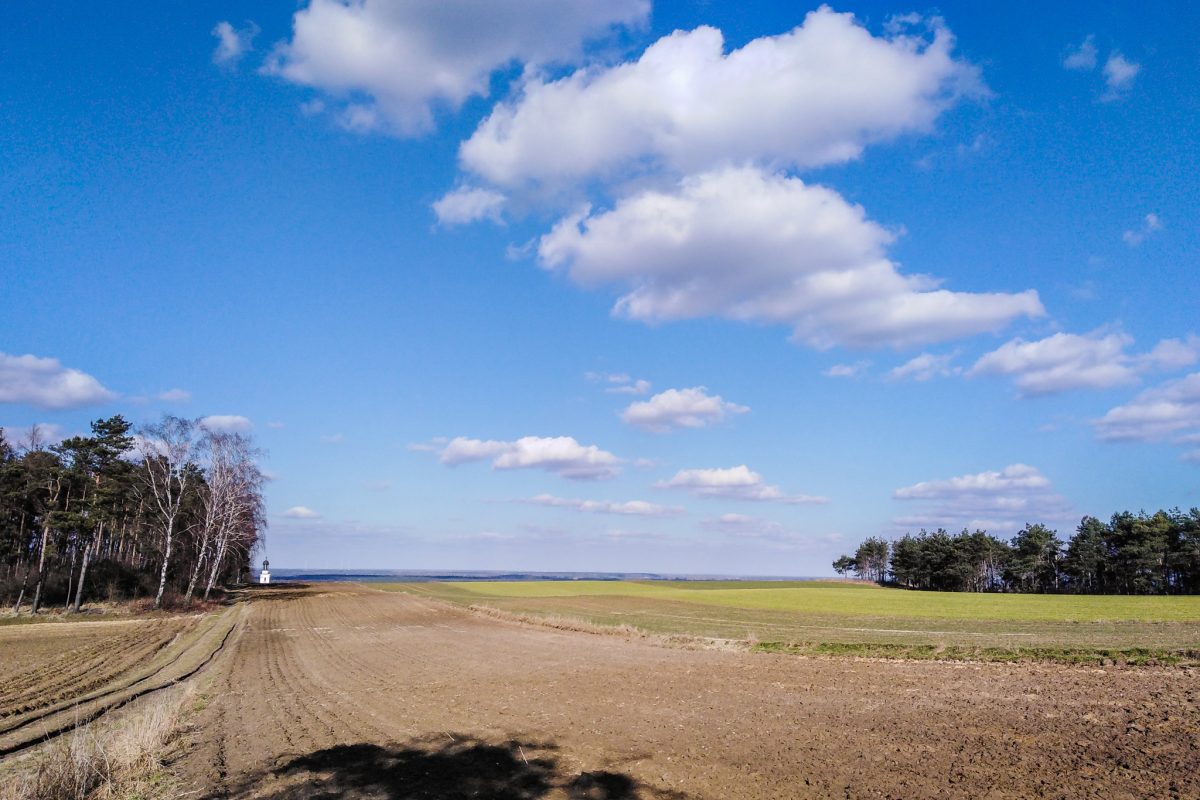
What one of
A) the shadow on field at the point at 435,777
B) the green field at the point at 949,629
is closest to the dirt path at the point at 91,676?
the shadow on field at the point at 435,777

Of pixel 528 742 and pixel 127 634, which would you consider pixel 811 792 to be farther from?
pixel 127 634

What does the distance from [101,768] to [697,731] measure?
10.5 meters

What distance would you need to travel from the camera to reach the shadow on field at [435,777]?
947 centimetres

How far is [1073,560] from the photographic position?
113562 millimetres

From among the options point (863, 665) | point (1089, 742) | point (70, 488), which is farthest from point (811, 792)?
point (70, 488)

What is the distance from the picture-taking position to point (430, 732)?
44.2 ft

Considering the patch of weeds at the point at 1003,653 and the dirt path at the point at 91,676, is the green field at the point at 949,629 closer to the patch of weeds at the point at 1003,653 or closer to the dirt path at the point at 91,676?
the patch of weeds at the point at 1003,653

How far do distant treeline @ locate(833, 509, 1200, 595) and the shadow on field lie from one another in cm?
12116

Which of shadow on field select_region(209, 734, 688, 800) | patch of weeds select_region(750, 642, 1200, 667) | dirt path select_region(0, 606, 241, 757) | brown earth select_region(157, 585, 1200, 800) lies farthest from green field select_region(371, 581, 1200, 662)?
dirt path select_region(0, 606, 241, 757)

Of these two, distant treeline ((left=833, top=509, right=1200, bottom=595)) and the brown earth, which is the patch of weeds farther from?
distant treeline ((left=833, top=509, right=1200, bottom=595))

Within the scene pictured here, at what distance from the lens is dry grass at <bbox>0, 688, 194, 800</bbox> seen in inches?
336

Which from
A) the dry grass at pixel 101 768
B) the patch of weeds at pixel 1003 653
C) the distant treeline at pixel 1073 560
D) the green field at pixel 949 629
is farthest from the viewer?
the distant treeline at pixel 1073 560

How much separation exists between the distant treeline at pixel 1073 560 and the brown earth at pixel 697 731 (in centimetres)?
10982

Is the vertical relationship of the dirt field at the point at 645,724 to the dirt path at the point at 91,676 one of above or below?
above
